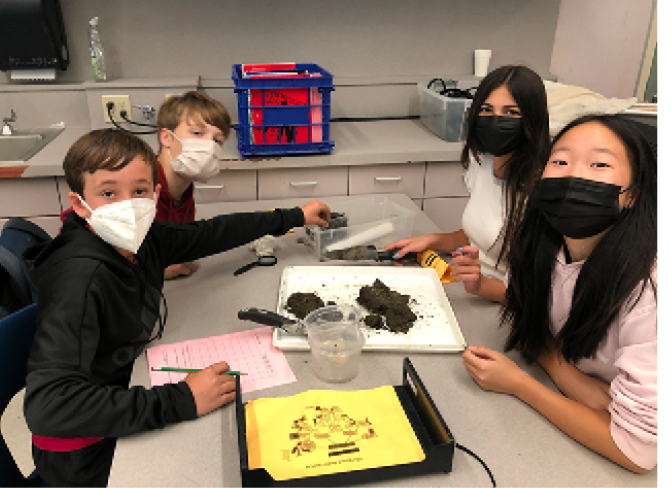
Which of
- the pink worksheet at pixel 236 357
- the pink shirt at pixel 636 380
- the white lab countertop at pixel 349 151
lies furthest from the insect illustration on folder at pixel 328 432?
the white lab countertop at pixel 349 151

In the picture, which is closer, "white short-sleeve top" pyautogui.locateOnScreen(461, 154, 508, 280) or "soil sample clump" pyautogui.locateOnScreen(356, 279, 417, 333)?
"soil sample clump" pyautogui.locateOnScreen(356, 279, 417, 333)

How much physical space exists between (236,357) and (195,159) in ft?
2.52

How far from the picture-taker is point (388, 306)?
48.3 inches

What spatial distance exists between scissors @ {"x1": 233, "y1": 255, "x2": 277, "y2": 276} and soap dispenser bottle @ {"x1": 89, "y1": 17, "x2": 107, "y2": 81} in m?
1.59

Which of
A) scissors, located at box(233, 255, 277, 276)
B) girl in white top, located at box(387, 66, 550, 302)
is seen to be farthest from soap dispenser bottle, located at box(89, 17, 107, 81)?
girl in white top, located at box(387, 66, 550, 302)

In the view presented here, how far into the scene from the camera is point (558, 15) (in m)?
2.86

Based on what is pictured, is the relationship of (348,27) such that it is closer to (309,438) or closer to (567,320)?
(567,320)

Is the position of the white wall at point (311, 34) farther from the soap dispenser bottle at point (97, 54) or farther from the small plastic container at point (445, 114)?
the small plastic container at point (445, 114)

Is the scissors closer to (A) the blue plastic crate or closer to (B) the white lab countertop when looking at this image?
(B) the white lab countertop

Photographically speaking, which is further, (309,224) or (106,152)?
(309,224)

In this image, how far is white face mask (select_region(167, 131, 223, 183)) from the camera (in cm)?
160
